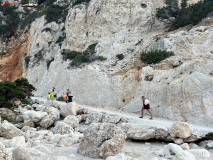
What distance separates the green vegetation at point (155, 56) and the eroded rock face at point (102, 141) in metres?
11.4

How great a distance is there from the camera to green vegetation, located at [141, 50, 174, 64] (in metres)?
16.1

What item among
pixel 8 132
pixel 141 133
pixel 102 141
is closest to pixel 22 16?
pixel 8 132

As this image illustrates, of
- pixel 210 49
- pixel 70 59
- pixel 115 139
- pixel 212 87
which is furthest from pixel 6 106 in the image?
pixel 210 49

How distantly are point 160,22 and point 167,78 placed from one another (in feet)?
35.0

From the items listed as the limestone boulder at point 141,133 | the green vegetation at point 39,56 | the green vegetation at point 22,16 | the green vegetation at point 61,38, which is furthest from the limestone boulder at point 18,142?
the green vegetation at point 22,16

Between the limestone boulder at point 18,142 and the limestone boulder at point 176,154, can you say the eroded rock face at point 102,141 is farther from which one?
the limestone boulder at point 18,142

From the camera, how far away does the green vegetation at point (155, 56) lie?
16.1m

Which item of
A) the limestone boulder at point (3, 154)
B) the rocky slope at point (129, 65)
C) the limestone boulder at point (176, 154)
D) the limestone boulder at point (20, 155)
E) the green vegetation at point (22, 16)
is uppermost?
the green vegetation at point (22, 16)

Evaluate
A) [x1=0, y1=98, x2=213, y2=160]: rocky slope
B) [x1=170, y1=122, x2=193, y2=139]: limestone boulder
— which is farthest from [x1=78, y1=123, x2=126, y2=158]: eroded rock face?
[x1=170, y1=122, x2=193, y2=139]: limestone boulder

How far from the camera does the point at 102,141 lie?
556 centimetres

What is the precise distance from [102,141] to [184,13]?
18952 mm

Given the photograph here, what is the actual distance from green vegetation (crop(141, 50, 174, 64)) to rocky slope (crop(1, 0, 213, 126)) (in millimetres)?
517

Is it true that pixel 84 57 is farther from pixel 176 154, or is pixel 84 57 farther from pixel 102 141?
pixel 176 154

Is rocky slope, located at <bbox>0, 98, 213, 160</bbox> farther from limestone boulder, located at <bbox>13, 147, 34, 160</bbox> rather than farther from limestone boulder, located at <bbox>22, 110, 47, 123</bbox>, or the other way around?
limestone boulder, located at <bbox>22, 110, 47, 123</bbox>
